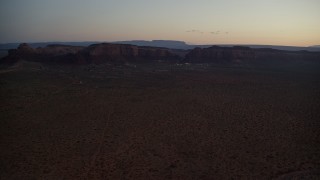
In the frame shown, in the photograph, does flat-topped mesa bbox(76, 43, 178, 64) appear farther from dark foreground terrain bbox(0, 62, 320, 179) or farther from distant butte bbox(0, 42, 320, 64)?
dark foreground terrain bbox(0, 62, 320, 179)

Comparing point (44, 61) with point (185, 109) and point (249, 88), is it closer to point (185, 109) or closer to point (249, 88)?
point (249, 88)

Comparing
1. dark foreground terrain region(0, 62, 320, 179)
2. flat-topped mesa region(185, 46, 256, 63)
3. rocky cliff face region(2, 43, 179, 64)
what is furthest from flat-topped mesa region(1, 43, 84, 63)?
dark foreground terrain region(0, 62, 320, 179)

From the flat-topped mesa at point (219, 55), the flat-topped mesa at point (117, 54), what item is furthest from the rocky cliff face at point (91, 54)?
the flat-topped mesa at point (219, 55)

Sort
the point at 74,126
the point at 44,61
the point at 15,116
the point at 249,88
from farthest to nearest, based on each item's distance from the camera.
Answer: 1. the point at 44,61
2. the point at 249,88
3. the point at 15,116
4. the point at 74,126

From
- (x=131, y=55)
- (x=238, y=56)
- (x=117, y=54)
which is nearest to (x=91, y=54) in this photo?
(x=117, y=54)

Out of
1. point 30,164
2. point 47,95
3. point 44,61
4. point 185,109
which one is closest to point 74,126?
point 30,164
